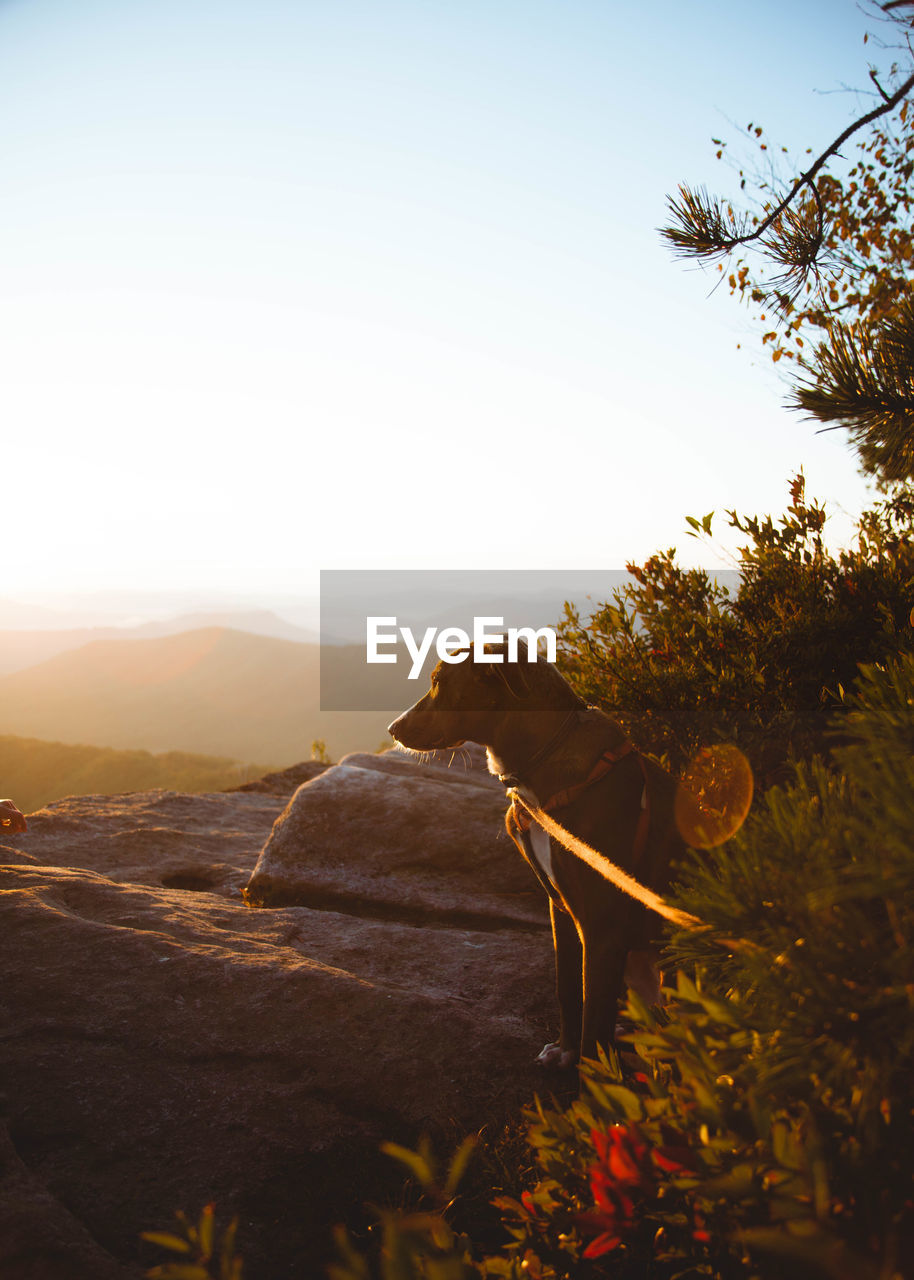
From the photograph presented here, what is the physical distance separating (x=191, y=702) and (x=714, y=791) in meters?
54.5

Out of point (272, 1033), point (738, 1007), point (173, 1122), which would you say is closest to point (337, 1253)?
point (173, 1122)

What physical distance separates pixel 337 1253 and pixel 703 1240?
5.86 ft

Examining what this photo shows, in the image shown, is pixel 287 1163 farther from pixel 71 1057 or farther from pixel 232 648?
pixel 232 648

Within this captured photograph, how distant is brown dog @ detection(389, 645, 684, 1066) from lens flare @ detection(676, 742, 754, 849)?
0.28 feet

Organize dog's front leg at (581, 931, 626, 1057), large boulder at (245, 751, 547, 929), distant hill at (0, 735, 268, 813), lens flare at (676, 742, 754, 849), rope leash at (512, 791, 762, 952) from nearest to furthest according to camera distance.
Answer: rope leash at (512, 791, 762, 952) < dog's front leg at (581, 931, 626, 1057) < lens flare at (676, 742, 754, 849) < large boulder at (245, 751, 547, 929) < distant hill at (0, 735, 268, 813)

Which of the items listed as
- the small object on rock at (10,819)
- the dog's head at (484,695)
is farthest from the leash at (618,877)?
the small object on rock at (10,819)

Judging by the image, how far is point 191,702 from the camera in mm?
53906

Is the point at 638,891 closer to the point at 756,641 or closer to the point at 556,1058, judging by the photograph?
the point at 556,1058

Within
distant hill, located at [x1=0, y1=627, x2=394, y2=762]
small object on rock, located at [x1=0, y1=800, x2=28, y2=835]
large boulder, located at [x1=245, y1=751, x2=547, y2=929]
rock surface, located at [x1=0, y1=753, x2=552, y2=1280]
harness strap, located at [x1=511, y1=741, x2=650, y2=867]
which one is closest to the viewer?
rock surface, located at [x1=0, y1=753, x2=552, y2=1280]

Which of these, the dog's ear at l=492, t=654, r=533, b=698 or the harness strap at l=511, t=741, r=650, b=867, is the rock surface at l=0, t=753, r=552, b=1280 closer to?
the harness strap at l=511, t=741, r=650, b=867

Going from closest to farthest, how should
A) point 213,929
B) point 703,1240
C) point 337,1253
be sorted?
point 703,1240 → point 337,1253 → point 213,929

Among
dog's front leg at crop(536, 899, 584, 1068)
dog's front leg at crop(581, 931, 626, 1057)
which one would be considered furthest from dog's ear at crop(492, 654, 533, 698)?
dog's front leg at crop(581, 931, 626, 1057)

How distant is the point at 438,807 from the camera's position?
606cm

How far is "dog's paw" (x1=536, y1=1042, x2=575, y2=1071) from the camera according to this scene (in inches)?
135
